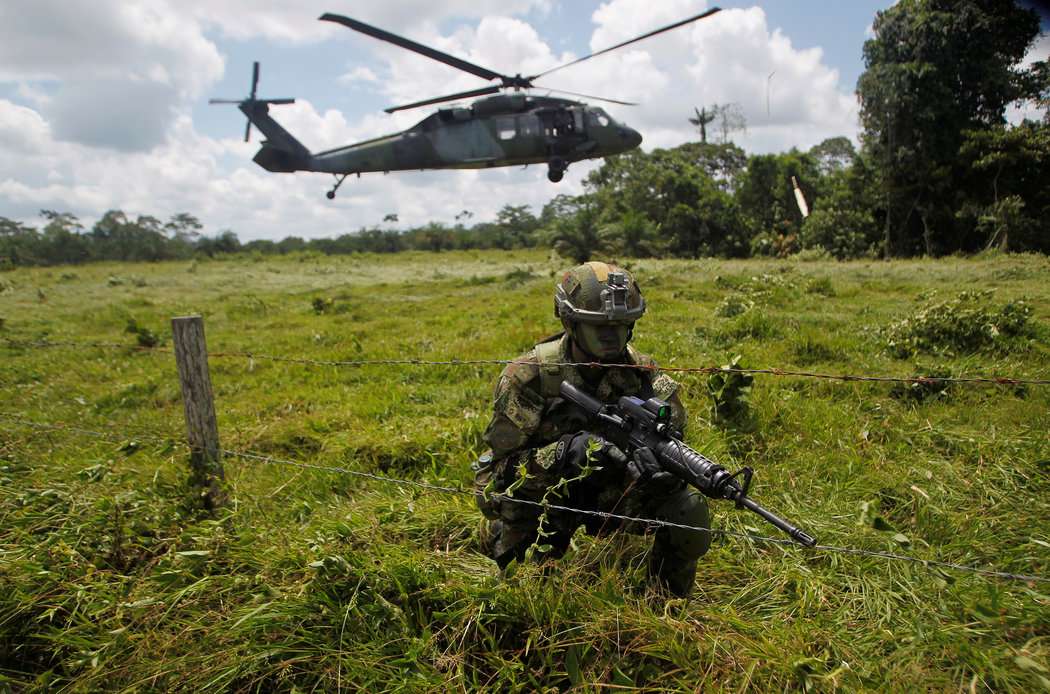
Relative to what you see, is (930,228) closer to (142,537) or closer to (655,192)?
(655,192)

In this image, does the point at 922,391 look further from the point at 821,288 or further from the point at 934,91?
the point at 934,91

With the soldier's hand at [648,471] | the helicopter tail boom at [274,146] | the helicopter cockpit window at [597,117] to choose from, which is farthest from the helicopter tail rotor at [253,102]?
the soldier's hand at [648,471]

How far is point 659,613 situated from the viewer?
2488 millimetres

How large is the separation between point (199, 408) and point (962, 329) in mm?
7180

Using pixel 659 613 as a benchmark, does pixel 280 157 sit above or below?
above

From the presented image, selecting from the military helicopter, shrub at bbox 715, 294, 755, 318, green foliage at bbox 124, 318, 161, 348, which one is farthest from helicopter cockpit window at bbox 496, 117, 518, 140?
green foliage at bbox 124, 318, 161, 348

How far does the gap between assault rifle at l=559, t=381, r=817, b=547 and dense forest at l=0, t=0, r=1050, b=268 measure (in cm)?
1598

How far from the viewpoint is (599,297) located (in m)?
2.80

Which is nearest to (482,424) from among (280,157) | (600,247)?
(280,157)

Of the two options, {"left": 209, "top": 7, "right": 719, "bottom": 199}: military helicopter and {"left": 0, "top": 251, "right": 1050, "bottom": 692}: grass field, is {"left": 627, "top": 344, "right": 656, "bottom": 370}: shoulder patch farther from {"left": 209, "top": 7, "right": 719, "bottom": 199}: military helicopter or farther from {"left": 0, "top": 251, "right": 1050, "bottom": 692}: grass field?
{"left": 209, "top": 7, "right": 719, "bottom": 199}: military helicopter

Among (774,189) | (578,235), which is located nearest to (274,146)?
(578,235)

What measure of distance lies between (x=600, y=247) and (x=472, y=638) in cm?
2119

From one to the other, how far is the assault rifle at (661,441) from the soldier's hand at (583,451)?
→ 92 mm

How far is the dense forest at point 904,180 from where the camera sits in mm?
18484
